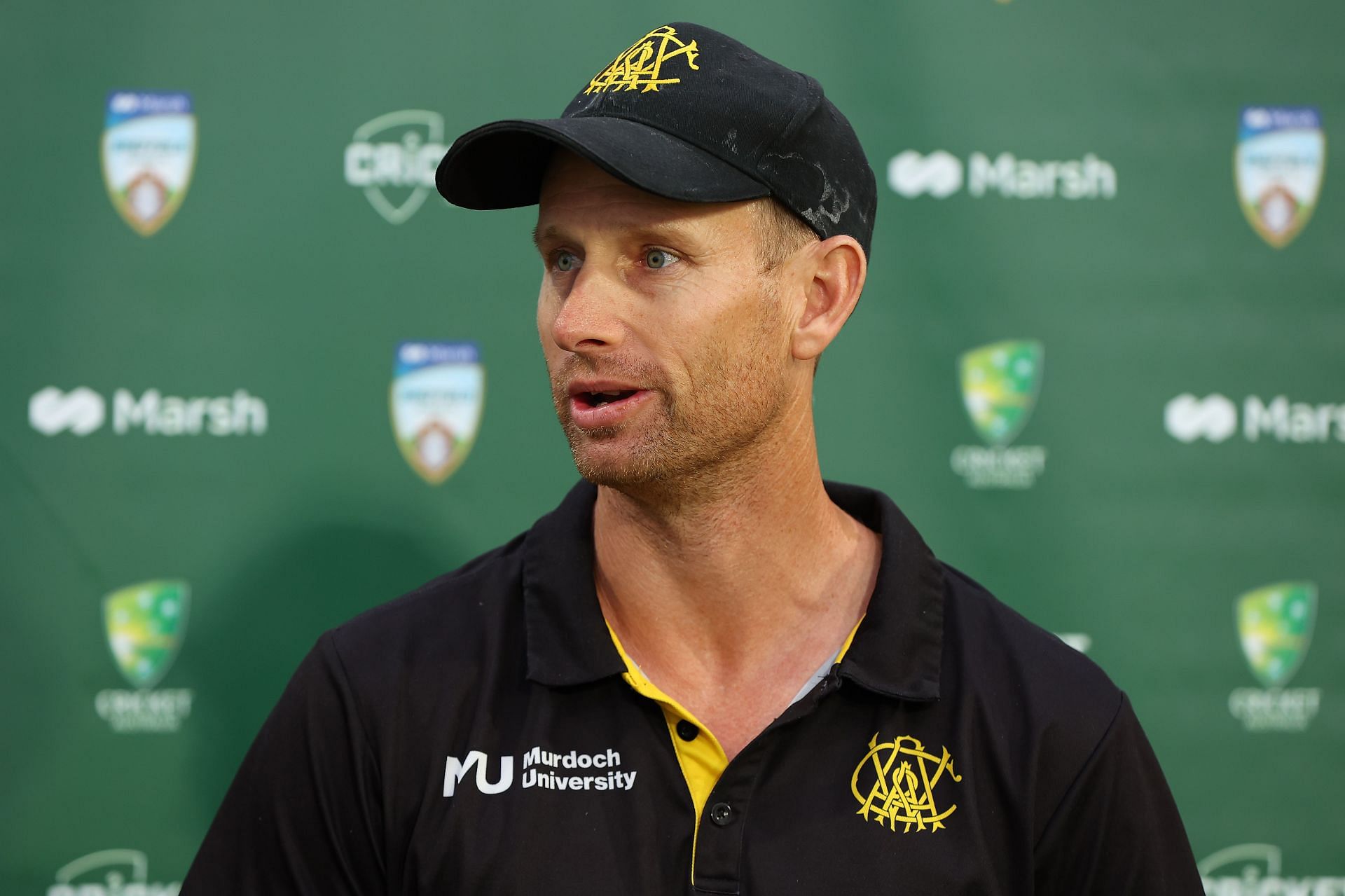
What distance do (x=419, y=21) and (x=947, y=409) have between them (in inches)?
46.1

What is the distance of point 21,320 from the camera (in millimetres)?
2160

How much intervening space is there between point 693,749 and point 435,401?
107 centimetres

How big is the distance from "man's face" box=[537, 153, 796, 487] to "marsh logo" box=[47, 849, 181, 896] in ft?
4.49

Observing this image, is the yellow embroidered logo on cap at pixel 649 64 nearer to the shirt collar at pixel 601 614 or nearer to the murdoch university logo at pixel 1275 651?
the shirt collar at pixel 601 614

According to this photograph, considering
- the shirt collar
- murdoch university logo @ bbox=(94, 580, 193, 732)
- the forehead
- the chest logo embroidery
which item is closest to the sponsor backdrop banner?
murdoch university logo @ bbox=(94, 580, 193, 732)

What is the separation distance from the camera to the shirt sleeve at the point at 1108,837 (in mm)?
1397

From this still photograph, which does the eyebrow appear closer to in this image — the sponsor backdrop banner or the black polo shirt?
the black polo shirt

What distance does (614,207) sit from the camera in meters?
1.36

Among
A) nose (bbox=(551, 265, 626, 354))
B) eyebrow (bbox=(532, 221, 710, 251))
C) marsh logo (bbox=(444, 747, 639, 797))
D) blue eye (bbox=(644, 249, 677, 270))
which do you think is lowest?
marsh logo (bbox=(444, 747, 639, 797))

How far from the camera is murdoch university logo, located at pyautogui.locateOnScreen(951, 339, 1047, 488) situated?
233cm

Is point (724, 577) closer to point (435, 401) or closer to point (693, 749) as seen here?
point (693, 749)

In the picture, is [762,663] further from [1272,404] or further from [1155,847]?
[1272,404]

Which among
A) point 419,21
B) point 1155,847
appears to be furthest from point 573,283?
point 419,21

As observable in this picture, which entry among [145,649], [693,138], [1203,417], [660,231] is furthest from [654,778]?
[1203,417]
